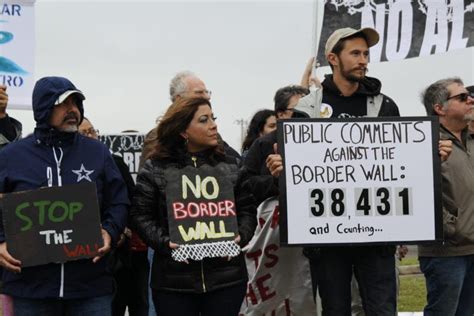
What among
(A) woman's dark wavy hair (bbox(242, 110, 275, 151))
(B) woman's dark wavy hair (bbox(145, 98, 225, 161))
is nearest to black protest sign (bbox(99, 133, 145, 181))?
(A) woman's dark wavy hair (bbox(242, 110, 275, 151))

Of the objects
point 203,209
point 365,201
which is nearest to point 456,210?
point 365,201

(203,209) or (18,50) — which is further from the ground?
(18,50)

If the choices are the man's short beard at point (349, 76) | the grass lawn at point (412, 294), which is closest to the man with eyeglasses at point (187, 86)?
the man's short beard at point (349, 76)

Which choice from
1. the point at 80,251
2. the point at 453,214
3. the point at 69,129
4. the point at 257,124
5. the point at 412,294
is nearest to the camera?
the point at 80,251

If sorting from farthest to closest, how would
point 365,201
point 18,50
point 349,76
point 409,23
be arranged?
point 409,23, point 18,50, point 349,76, point 365,201

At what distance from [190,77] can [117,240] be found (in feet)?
6.04

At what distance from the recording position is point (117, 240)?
16.7 feet

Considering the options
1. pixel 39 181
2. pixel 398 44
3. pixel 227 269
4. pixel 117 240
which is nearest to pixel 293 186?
pixel 227 269

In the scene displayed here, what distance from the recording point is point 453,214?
19.5 feet

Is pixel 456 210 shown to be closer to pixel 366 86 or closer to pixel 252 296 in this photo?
pixel 366 86

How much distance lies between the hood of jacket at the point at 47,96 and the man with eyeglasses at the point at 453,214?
8.56 feet

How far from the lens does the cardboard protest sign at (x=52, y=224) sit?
4816 mm

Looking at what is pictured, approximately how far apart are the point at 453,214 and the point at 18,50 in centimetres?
364

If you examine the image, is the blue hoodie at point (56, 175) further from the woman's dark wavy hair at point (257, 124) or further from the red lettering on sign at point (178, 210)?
the woman's dark wavy hair at point (257, 124)
